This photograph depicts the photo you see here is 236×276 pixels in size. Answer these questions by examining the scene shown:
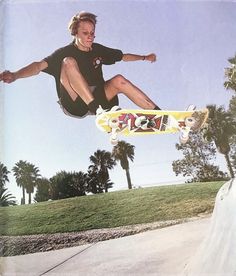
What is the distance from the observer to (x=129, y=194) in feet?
5.87

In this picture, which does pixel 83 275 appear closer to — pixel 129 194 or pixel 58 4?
pixel 129 194

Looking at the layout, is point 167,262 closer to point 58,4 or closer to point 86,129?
point 86,129

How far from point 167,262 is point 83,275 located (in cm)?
32

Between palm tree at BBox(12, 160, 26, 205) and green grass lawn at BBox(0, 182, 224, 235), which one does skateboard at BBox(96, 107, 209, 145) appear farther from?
palm tree at BBox(12, 160, 26, 205)

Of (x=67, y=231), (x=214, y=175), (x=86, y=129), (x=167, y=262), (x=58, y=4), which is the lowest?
(x=167, y=262)

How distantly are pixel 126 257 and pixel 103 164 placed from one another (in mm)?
362

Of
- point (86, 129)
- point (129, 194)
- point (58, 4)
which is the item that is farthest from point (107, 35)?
point (129, 194)

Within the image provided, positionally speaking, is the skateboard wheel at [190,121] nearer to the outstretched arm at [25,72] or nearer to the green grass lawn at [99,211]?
the green grass lawn at [99,211]

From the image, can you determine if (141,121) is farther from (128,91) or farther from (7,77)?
(7,77)

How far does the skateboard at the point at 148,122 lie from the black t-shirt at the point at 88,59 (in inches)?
5.8

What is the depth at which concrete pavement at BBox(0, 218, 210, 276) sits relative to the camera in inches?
69.1

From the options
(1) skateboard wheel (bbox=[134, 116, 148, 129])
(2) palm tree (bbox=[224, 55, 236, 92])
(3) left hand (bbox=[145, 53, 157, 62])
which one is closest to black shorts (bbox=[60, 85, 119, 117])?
(1) skateboard wheel (bbox=[134, 116, 148, 129])

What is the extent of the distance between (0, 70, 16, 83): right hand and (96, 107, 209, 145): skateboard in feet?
1.21

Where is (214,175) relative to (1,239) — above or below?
above
